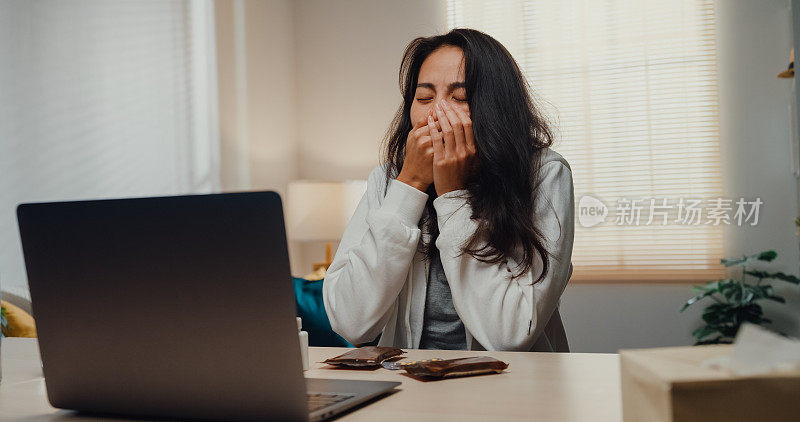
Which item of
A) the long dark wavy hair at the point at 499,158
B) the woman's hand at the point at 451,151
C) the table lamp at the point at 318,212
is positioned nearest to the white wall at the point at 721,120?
the table lamp at the point at 318,212

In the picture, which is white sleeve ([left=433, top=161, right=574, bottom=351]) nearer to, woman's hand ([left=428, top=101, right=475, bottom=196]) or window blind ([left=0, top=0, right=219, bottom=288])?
woman's hand ([left=428, top=101, right=475, bottom=196])

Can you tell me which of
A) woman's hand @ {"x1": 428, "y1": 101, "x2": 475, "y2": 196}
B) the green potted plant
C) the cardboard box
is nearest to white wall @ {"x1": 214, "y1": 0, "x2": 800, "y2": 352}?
the green potted plant

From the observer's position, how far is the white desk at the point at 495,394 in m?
0.63

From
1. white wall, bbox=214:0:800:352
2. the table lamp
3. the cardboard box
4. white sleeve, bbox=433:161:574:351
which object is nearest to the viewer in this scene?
the cardboard box

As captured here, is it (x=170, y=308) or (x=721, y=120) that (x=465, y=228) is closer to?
(x=170, y=308)

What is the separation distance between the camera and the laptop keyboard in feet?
2.08

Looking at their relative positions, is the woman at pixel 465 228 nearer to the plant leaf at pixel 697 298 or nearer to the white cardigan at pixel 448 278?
the white cardigan at pixel 448 278

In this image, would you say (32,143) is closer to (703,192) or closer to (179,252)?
(179,252)

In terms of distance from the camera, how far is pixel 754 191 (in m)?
3.41

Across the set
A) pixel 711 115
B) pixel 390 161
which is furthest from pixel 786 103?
pixel 390 161

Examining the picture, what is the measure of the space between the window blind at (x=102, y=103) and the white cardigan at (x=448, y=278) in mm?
1666

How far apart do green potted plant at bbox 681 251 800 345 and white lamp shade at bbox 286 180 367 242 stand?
71.1 inches

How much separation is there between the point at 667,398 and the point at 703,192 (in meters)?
3.39

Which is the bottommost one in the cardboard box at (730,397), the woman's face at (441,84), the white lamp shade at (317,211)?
the white lamp shade at (317,211)
